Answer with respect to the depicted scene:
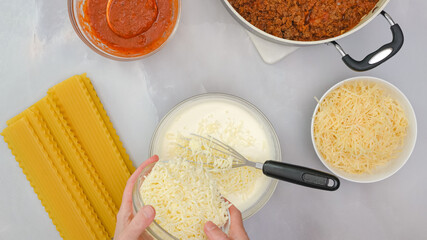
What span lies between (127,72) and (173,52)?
0.71 feet

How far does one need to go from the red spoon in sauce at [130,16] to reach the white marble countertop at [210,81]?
0.14 meters

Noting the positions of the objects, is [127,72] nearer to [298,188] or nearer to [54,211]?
[54,211]

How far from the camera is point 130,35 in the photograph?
4.75 ft

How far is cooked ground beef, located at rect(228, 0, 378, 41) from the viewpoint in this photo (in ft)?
4.47

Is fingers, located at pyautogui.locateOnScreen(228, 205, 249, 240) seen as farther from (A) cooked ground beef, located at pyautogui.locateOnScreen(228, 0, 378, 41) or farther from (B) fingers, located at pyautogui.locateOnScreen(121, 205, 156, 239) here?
(A) cooked ground beef, located at pyautogui.locateOnScreen(228, 0, 378, 41)

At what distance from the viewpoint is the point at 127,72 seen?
4.96ft

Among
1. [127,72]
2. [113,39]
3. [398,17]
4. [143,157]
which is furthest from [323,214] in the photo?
[113,39]

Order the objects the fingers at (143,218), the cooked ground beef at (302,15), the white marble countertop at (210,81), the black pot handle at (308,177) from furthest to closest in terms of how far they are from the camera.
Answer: the white marble countertop at (210,81) → the cooked ground beef at (302,15) → the black pot handle at (308,177) → the fingers at (143,218)

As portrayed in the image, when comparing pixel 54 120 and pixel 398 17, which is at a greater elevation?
pixel 54 120

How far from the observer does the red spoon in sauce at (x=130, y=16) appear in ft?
4.64

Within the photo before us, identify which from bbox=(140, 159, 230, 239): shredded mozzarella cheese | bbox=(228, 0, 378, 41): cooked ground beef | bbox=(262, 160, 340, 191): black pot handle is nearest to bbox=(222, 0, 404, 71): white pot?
bbox=(228, 0, 378, 41): cooked ground beef

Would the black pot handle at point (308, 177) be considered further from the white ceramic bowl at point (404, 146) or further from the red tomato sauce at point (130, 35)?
the red tomato sauce at point (130, 35)

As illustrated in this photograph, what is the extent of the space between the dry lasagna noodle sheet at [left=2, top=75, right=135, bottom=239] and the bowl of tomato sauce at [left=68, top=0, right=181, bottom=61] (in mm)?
178

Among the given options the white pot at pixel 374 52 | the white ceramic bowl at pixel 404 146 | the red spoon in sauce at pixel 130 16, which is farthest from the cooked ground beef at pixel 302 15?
the red spoon in sauce at pixel 130 16
